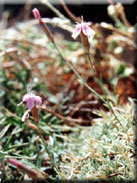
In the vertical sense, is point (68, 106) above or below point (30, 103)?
below

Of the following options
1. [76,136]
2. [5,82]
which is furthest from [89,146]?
[5,82]

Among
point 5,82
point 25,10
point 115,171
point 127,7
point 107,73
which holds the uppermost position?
point 25,10

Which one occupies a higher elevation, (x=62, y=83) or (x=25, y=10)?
(x=25, y=10)

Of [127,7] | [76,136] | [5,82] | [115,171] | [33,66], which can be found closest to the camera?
[115,171]

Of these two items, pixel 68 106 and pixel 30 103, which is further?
pixel 68 106

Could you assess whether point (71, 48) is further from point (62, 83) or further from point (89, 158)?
point (89, 158)

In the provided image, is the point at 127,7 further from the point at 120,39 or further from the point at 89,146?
the point at 89,146

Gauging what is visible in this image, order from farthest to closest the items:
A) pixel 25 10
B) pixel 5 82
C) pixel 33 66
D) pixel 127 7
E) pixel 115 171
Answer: pixel 25 10 → pixel 127 7 → pixel 33 66 → pixel 5 82 → pixel 115 171

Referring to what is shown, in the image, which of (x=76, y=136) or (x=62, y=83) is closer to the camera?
(x=76, y=136)
